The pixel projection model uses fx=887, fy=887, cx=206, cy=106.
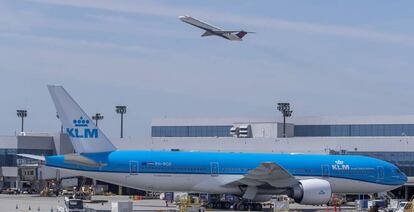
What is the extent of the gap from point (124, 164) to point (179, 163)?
3497mm

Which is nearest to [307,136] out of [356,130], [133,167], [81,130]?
[356,130]

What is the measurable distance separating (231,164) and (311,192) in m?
5.35

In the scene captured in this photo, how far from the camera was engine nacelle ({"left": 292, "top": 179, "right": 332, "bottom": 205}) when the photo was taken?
51562mm

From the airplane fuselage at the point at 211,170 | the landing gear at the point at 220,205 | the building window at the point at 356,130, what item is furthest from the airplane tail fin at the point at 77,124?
the building window at the point at 356,130

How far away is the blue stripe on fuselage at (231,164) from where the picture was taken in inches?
1980

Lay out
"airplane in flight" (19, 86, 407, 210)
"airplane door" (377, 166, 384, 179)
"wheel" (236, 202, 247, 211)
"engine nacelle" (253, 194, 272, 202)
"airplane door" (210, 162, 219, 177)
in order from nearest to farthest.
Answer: "airplane in flight" (19, 86, 407, 210)
"wheel" (236, 202, 247, 211)
"airplane door" (210, 162, 219, 177)
"engine nacelle" (253, 194, 272, 202)
"airplane door" (377, 166, 384, 179)

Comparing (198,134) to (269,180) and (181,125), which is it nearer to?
(181,125)

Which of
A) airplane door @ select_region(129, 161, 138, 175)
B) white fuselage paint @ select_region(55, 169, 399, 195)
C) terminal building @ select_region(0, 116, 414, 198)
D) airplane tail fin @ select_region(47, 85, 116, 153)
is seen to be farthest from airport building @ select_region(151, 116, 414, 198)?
airplane tail fin @ select_region(47, 85, 116, 153)

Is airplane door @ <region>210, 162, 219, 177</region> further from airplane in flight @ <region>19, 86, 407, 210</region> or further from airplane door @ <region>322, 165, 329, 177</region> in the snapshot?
airplane door @ <region>322, 165, 329, 177</region>

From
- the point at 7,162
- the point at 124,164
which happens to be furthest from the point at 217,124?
the point at 124,164

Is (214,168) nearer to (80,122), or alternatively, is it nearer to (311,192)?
(311,192)

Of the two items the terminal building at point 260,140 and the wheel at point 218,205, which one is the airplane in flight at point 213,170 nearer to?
the wheel at point 218,205

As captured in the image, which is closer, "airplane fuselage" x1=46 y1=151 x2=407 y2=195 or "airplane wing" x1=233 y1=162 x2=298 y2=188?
"airplane fuselage" x1=46 y1=151 x2=407 y2=195

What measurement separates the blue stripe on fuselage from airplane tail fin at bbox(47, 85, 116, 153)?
560 mm
